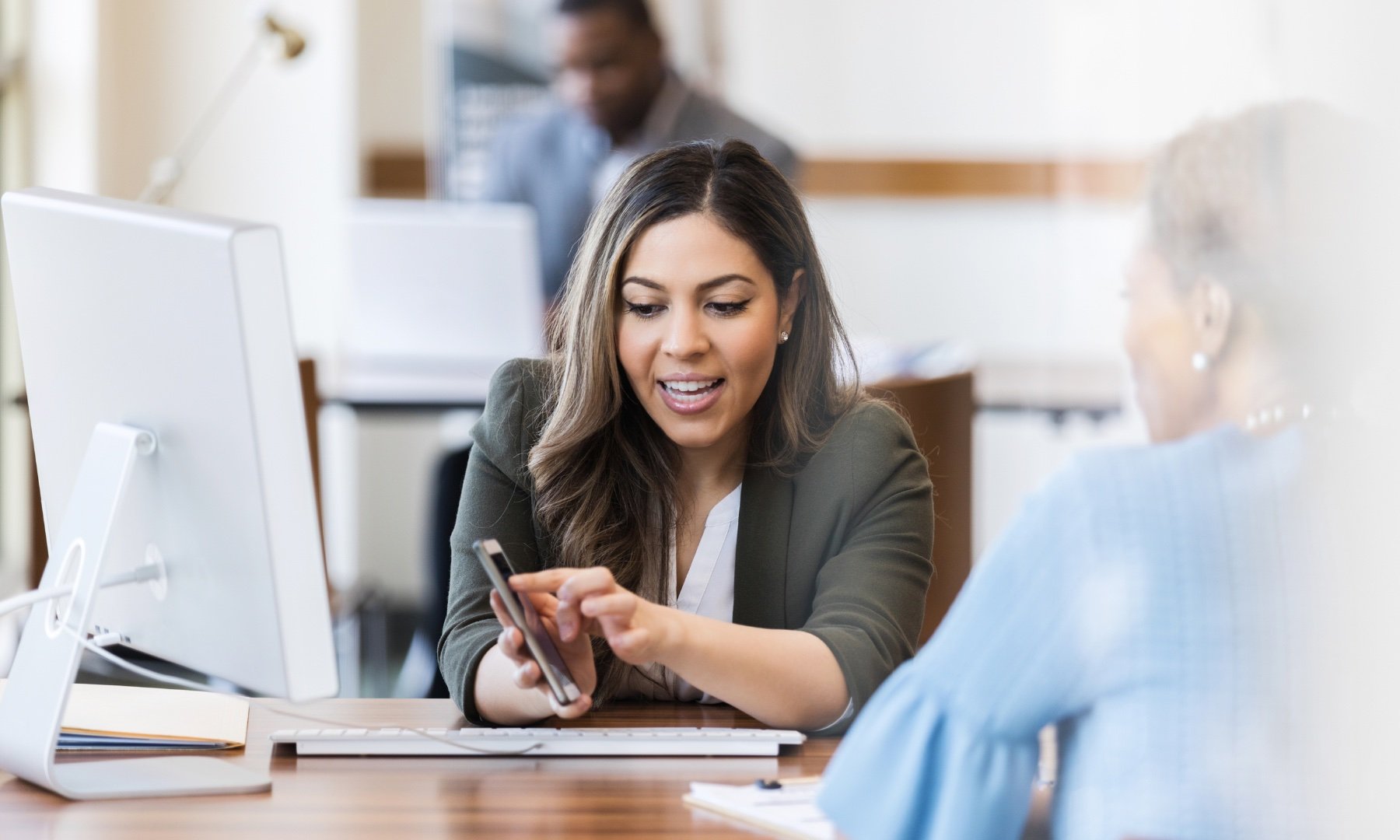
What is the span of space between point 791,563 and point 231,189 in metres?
3.25

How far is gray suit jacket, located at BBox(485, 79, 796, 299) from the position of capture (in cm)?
388

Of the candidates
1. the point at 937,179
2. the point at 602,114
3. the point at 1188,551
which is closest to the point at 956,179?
the point at 937,179

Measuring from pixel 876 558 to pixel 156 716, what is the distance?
2.05 ft

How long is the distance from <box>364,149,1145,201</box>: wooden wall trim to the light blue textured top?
391cm

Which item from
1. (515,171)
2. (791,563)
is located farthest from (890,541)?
(515,171)

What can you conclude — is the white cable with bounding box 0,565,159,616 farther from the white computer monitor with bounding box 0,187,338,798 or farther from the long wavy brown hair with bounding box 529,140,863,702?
the long wavy brown hair with bounding box 529,140,863,702

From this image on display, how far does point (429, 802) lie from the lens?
0.99 metres

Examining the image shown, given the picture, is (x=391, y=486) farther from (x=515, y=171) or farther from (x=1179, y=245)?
(x=1179, y=245)

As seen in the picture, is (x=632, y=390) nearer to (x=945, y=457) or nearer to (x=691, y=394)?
(x=691, y=394)

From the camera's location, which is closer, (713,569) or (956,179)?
(713,569)

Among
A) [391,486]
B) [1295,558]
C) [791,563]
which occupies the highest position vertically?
[391,486]

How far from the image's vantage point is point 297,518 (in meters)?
0.92

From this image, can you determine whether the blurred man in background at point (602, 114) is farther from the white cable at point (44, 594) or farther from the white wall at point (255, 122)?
the white cable at point (44, 594)

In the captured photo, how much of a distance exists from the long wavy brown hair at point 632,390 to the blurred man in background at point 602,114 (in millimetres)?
2419
